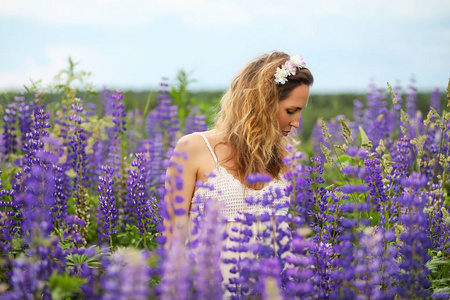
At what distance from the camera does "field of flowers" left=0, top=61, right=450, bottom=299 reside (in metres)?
1.65

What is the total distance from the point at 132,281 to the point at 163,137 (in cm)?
571

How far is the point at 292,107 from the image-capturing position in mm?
3680

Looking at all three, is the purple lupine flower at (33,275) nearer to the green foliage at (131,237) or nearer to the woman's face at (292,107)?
the green foliage at (131,237)

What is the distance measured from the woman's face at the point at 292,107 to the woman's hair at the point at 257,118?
4cm

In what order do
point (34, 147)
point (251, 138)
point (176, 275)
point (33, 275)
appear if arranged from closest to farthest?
point (176, 275) < point (33, 275) < point (34, 147) < point (251, 138)

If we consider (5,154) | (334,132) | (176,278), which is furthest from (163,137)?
(176,278)

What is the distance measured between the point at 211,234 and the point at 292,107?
2.29 metres

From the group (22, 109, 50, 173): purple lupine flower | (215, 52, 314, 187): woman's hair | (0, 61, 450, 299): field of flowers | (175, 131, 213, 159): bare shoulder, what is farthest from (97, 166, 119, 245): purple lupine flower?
(215, 52, 314, 187): woman's hair

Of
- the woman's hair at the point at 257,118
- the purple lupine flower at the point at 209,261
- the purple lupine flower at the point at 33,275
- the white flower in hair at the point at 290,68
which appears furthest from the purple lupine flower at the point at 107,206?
the purple lupine flower at the point at 209,261

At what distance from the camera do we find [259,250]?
1.91 m

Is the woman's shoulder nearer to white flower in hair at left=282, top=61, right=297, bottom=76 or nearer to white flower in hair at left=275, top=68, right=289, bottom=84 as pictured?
white flower in hair at left=275, top=68, right=289, bottom=84

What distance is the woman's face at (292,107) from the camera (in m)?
3.67

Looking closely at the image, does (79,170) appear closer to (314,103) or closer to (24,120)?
(24,120)

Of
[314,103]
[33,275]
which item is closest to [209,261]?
[33,275]
